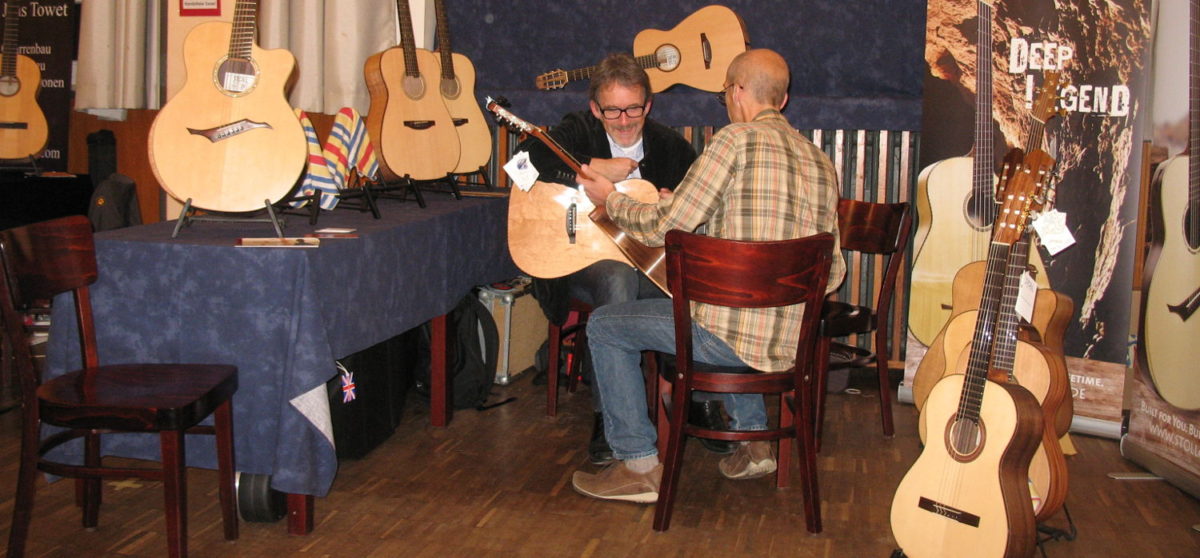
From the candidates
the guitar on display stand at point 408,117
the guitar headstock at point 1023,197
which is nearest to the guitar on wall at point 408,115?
the guitar on display stand at point 408,117

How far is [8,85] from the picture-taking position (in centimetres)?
432

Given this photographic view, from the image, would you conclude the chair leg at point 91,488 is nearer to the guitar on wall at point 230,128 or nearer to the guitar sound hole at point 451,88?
the guitar on wall at point 230,128

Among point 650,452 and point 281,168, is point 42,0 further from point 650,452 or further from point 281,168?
point 650,452

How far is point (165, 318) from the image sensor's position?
2.38 metres

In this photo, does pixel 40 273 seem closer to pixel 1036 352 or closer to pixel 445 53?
pixel 445 53

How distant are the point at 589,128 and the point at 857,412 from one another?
1458mm

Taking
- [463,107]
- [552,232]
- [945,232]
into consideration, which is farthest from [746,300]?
[463,107]

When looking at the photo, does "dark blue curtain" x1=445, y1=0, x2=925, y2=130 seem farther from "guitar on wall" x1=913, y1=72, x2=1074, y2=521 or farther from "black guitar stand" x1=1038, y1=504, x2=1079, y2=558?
"black guitar stand" x1=1038, y1=504, x2=1079, y2=558

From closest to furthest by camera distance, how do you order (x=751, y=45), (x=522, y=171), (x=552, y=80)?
(x=522, y=171)
(x=552, y=80)
(x=751, y=45)

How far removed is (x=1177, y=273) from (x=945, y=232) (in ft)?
2.56

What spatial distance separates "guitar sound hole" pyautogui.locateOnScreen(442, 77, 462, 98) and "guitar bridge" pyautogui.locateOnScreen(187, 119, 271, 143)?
4.31ft

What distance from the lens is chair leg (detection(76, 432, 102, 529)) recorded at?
7.96 ft

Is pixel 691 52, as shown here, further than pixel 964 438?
Yes

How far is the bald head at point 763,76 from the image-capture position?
257 cm
